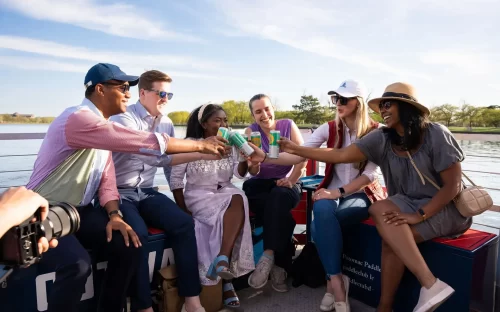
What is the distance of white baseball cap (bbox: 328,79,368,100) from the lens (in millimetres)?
2668

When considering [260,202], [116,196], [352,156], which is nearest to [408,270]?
[352,156]

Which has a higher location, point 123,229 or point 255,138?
point 255,138

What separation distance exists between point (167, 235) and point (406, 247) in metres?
1.40

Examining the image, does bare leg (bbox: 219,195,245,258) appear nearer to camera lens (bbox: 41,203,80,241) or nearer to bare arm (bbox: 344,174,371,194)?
bare arm (bbox: 344,174,371,194)

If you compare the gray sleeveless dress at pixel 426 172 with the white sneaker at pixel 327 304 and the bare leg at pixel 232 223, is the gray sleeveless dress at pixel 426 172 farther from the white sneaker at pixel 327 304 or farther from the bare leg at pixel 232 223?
the bare leg at pixel 232 223

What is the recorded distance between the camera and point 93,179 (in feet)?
6.84

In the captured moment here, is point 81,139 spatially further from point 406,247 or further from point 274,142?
point 406,247

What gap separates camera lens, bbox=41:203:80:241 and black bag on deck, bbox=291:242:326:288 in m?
1.79

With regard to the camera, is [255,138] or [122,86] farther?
[255,138]

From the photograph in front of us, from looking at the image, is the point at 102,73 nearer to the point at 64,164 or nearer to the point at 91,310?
the point at 64,164

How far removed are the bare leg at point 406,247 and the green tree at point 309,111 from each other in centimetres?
6041

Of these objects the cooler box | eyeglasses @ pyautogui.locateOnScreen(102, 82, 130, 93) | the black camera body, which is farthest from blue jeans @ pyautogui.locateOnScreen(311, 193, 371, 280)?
the black camera body

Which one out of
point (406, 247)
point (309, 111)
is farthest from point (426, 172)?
point (309, 111)

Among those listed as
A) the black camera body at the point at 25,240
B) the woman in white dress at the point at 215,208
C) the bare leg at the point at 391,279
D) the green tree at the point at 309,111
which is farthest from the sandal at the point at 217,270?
the green tree at the point at 309,111
